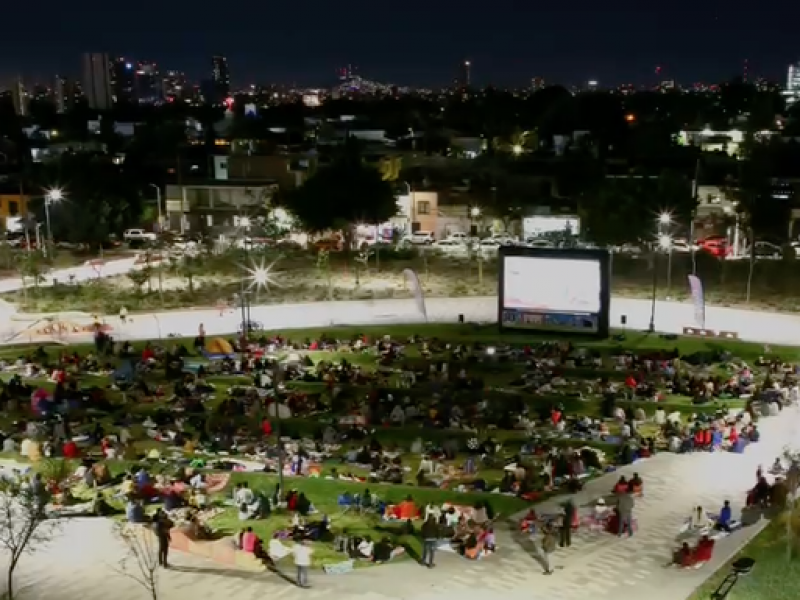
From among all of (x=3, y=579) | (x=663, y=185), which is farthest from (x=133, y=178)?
(x=3, y=579)

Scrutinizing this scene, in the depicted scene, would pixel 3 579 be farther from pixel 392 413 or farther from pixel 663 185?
pixel 663 185

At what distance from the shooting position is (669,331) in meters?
37.6

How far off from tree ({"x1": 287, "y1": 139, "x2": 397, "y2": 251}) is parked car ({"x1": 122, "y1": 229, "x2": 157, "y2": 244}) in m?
11.3

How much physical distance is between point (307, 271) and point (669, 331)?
22.1 metres

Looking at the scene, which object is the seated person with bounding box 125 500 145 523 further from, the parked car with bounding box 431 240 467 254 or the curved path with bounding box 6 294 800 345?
the parked car with bounding box 431 240 467 254

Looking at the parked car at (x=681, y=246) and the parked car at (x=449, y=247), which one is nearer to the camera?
the parked car at (x=681, y=246)

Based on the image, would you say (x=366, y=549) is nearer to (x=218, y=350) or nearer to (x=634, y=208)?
(x=218, y=350)

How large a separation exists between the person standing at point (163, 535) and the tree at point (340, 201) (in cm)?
4323

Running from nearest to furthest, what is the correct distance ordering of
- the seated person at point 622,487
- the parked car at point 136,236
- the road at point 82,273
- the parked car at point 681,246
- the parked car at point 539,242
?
the seated person at point 622,487
the road at point 82,273
the parked car at point 681,246
the parked car at point 539,242
the parked car at point 136,236

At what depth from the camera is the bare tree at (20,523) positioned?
16531mm

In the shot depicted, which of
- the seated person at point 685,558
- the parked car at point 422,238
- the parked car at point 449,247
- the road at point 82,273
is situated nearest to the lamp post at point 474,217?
the parked car at point 449,247

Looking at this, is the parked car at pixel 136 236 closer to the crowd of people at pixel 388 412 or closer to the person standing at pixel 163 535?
the crowd of people at pixel 388 412

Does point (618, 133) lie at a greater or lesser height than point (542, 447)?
greater

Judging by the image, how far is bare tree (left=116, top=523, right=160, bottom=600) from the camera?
16703 millimetres
